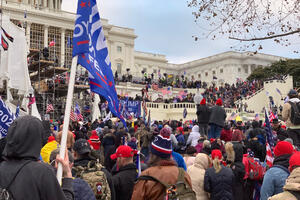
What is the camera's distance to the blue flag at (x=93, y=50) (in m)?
3.83

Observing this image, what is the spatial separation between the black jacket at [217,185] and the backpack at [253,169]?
0.95 metres

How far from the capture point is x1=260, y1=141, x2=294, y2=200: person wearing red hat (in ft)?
15.0

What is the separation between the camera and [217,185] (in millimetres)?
5805

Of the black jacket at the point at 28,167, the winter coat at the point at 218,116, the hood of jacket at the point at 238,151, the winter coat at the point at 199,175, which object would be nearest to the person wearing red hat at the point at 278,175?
the winter coat at the point at 199,175

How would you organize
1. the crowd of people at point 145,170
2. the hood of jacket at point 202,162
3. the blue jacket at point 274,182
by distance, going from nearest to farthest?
the crowd of people at point 145,170
the blue jacket at point 274,182
the hood of jacket at point 202,162

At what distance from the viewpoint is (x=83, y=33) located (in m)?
3.87

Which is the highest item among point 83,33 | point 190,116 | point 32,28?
point 32,28

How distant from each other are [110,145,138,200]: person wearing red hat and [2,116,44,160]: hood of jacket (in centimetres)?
254

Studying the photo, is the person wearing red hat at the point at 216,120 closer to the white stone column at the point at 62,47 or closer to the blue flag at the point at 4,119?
the blue flag at the point at 4,119

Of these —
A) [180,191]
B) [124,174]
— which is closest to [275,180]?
[180,191]

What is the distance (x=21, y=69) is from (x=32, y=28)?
4042 cm

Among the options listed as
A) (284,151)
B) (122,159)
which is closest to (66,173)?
(122,159)

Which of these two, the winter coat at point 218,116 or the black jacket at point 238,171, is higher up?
the winter coat at point 218,116

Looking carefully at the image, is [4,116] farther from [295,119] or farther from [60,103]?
[60,103]
